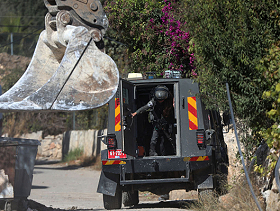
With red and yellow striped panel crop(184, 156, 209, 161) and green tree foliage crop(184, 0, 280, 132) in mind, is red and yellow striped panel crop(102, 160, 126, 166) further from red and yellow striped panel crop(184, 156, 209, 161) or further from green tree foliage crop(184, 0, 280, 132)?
green tree foliage crop(184, 0, 280, 132)

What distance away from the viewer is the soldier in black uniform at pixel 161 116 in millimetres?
8742

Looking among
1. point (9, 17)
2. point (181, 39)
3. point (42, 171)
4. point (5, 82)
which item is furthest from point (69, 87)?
point (9, 17)

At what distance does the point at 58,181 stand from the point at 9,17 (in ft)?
77.6

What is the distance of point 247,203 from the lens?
20.0ft

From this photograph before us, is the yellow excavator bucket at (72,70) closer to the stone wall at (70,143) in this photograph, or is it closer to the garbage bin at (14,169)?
the garbage bin at (14,169)

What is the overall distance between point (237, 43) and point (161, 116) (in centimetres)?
323

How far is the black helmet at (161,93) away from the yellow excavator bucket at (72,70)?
2.36m

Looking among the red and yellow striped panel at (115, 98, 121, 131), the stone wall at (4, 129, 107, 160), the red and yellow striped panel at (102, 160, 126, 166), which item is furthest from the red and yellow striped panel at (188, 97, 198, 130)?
the stone wall at (4, 129, 107, 160)

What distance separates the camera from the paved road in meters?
9.42

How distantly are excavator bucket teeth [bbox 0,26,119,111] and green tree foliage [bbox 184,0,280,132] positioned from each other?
136cm

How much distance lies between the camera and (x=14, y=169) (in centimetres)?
759

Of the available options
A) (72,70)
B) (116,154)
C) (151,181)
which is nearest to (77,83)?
(72,70)

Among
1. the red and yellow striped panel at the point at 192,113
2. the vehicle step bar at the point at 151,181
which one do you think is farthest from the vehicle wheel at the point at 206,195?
the red and yellow striped panel at the point at 192,113

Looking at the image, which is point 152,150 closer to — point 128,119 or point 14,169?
point 128,119
